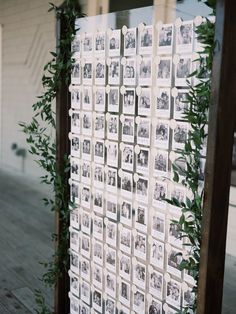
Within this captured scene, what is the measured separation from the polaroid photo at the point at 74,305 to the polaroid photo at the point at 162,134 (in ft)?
3.23

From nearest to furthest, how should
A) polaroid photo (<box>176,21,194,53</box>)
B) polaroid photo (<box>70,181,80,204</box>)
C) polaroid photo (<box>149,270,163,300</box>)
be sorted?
polaroid photo (<box>176,21,194,53</box>)
polaroid photo (<box>149,270,163,300</box>)
polaroid photo (<box>70,181,80,204</box>)

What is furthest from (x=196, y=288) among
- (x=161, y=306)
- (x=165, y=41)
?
(x=165, y=41)

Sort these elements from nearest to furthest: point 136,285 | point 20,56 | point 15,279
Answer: point 136,285 < point 15,279 < point 20,56

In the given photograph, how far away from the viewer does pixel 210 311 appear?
1.37 m

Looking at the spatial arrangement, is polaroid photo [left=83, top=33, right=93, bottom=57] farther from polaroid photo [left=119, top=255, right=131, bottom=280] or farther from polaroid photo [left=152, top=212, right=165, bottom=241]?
polaroid photo [left=119, top=255, right=131, bottom=280]

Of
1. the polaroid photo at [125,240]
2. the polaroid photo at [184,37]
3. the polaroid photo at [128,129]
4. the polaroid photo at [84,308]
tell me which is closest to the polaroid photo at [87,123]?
the polaroid photo at [128,129]

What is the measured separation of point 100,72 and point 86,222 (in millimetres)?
682

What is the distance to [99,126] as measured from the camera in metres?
1.82

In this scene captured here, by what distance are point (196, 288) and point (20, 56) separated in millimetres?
5683

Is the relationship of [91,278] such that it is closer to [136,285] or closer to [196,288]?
[136,285]

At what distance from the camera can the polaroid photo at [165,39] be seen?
144 centimetres

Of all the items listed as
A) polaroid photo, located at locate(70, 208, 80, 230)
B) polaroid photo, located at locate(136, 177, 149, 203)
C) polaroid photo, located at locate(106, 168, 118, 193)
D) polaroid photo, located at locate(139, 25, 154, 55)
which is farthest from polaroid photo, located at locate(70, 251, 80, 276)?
polaroid photo, located at locate(139, 25, 154, 55)

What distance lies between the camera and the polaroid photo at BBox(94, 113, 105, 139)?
179 centimetres

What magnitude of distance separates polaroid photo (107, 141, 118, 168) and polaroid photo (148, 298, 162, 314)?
21.6 inches
